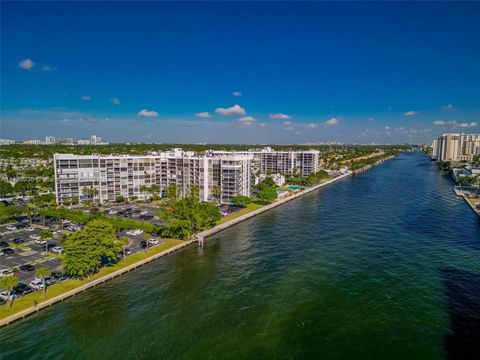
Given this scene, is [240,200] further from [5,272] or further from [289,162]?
[289,162]

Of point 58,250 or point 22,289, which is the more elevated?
point 58,250

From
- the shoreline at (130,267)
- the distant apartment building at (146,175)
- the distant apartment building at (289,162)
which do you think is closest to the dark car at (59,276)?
the shoreline at (130,267)

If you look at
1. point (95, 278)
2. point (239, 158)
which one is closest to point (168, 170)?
point (239, 158)

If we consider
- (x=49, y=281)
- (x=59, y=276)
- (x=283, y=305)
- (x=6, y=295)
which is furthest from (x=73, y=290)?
(x=283, y=305)

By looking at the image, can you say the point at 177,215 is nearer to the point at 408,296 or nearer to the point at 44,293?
the point at 44,293

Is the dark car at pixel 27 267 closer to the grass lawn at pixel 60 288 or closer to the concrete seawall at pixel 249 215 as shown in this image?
the grass lawn at pixel 60 288
